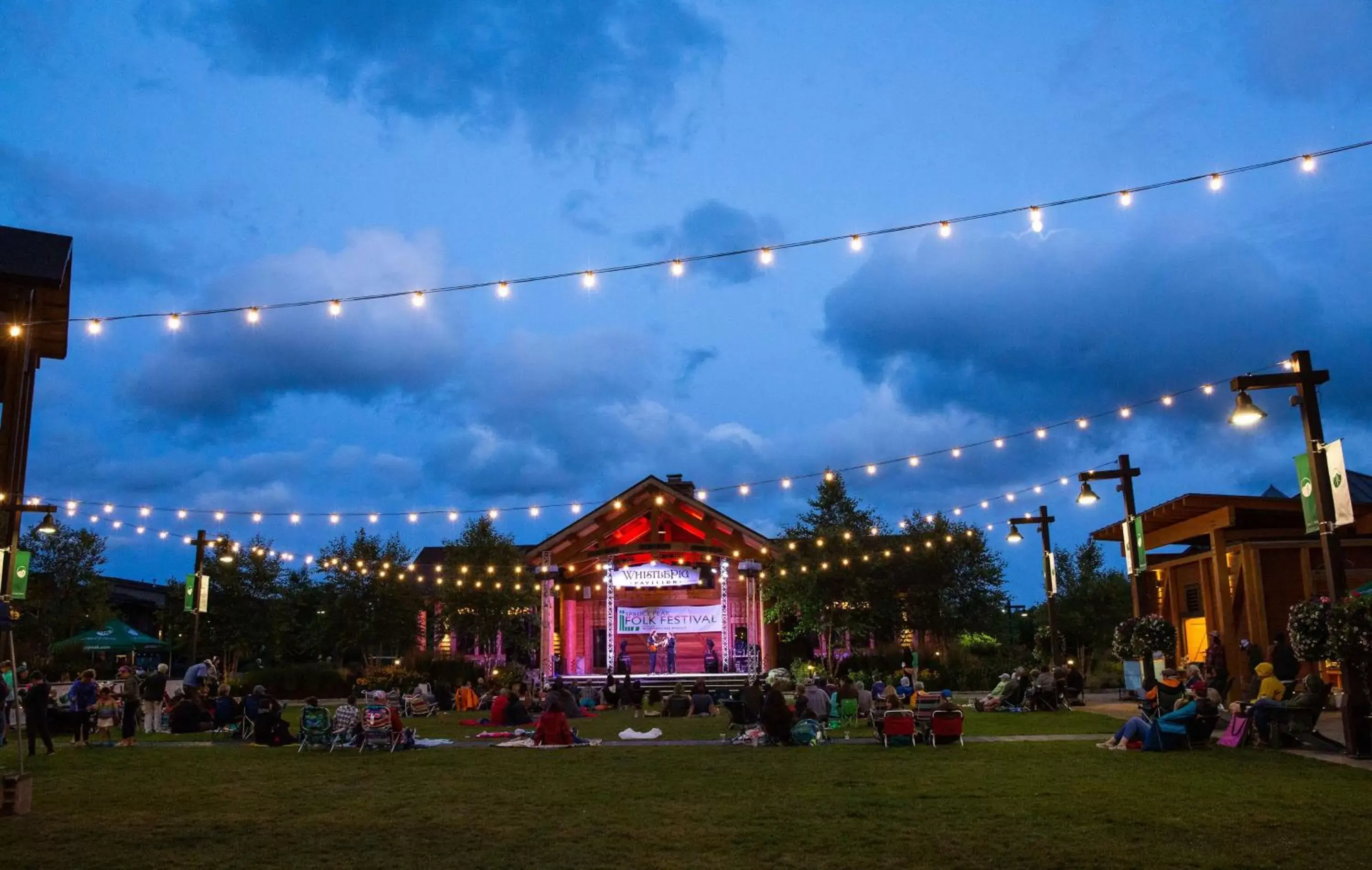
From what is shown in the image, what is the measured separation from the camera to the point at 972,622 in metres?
34.7

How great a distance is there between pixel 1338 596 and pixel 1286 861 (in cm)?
646

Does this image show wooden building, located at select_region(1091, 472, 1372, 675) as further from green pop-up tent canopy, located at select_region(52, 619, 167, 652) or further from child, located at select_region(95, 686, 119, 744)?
green pop-up tent canopy, located at select_region(52, 619, 167, 652)

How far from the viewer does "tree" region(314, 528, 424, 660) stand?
37.3 m

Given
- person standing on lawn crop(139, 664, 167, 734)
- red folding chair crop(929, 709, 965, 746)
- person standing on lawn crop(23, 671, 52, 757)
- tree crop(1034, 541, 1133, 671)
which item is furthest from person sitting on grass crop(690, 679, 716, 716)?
tree crop(1034, 541, 1133, 671)

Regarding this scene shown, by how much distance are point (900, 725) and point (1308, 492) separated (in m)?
5.70

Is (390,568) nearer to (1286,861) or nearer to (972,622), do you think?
(972,622)

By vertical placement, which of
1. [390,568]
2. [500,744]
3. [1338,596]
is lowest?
[500,744]

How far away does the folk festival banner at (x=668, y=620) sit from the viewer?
109 feet

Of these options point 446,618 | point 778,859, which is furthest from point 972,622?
point 778,859

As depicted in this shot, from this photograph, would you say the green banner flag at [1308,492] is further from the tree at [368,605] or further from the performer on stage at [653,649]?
the tree at [368,605]

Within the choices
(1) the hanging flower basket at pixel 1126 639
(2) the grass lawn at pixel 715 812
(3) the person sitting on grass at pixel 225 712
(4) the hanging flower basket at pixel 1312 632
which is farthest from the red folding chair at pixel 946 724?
(3) the person sitting on grass at pixel 225 712

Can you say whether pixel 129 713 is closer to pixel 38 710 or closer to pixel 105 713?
pixel 105 713

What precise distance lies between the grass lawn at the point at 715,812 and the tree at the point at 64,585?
80.3ft

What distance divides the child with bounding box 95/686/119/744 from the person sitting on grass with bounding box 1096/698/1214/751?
47.5 ft
